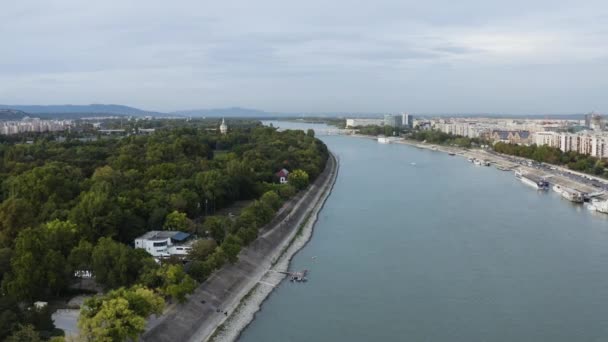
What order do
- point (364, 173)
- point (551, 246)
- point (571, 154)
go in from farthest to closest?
point (571, 154) → point (364, 173) → point (551, 246)

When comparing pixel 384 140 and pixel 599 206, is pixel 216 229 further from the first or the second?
pixel 384 140

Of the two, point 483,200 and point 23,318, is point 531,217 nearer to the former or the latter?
point 483,200

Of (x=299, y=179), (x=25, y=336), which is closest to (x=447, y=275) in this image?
(x=25, y=336)

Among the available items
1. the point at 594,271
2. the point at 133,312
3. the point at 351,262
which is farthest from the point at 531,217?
the point at 133,312

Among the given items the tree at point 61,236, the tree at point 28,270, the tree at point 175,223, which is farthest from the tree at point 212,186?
the tree at point 28,270

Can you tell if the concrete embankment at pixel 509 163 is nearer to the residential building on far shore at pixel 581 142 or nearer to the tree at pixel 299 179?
the residential building on far shore at pixel 581 142
